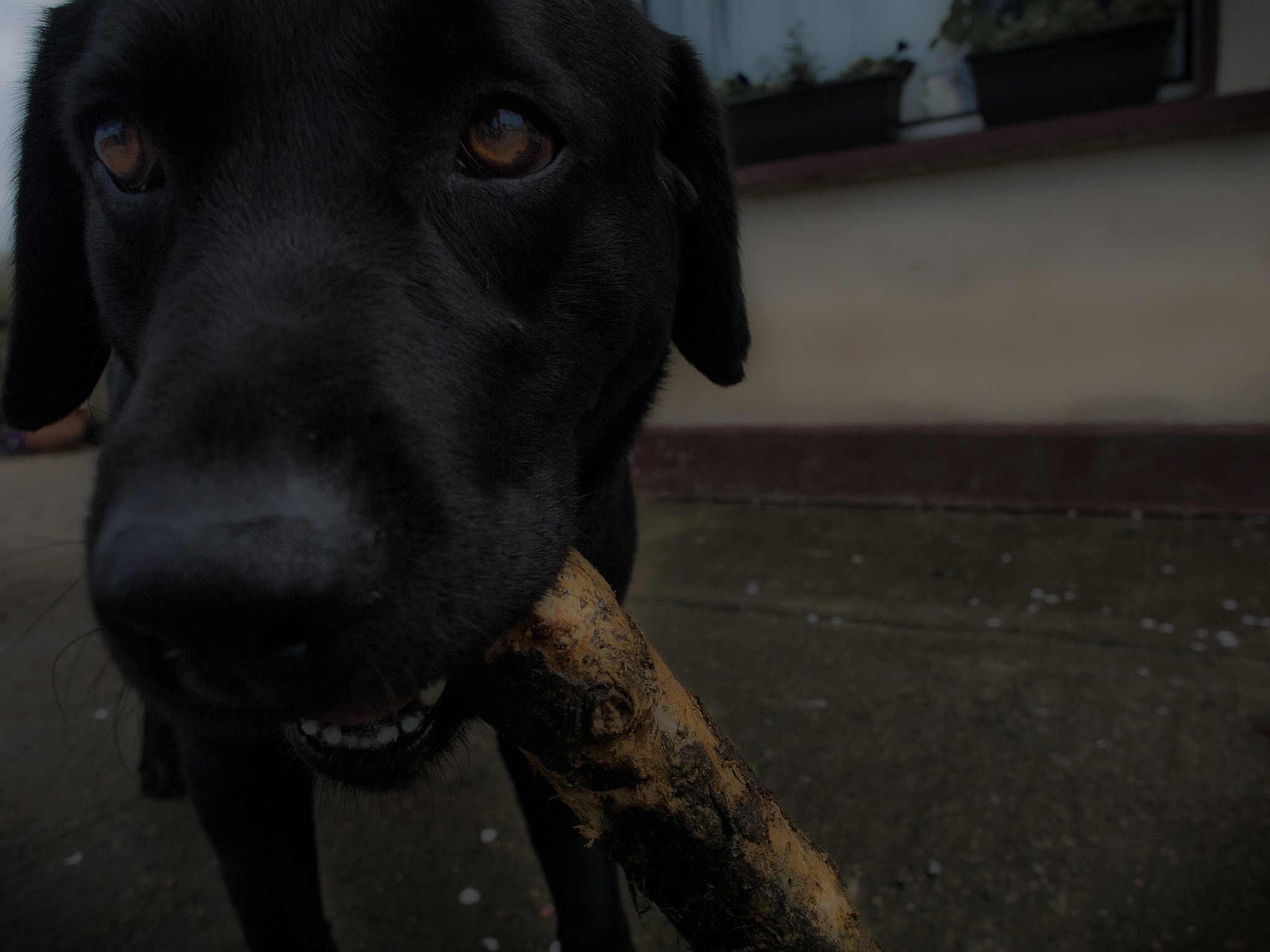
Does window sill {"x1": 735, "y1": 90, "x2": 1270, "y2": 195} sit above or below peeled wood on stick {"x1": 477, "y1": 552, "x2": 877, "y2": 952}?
below

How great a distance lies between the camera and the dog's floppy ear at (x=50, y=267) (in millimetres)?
1609

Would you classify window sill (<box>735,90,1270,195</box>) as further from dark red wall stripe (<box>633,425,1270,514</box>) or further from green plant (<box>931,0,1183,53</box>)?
dark red wall stripe (<box>633,425,1270,514</box>)

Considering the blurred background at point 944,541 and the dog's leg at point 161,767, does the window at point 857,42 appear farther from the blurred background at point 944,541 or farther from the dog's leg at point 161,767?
the dog's leg at point 161,767

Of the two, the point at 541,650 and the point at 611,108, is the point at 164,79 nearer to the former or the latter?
the point at 611,108

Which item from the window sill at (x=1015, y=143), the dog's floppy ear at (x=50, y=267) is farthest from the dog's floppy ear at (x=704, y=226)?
the window sill at (x=1015, y=143)

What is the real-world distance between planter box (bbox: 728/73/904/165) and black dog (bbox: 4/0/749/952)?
3134 mm

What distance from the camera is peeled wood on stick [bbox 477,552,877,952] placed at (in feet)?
3.31

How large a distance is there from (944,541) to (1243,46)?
2.42 meters

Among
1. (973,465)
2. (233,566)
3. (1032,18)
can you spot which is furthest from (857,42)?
(233,566)

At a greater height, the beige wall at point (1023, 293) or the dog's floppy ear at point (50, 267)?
the dog's floppy ear at point (50, 267)

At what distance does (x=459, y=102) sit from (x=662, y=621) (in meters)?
2.51

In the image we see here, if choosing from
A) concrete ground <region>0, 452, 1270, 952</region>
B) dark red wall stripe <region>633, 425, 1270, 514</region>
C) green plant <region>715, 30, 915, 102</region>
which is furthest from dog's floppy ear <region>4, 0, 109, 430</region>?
green plant <region>715, 30, 915, 102</region>

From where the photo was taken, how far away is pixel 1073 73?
4008 mm

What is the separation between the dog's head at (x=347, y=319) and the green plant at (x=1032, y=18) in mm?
3359
